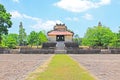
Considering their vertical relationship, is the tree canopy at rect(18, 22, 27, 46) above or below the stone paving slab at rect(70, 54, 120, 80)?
above

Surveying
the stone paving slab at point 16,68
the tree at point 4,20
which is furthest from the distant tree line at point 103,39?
the stone paving slab at point 16,68

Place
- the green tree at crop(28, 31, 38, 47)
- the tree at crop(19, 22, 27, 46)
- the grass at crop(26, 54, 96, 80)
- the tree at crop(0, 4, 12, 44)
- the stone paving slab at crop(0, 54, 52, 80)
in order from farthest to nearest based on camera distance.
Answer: the tree at crop(19, 22, 27, 46) → the green tree at crop(28, 31, 38, 47) → the tree at crop(0, 4, 12, 44) → the stone paving slab at crop(0, 54, 52, 80) → the grass at crop(26, 54, 96, 80)

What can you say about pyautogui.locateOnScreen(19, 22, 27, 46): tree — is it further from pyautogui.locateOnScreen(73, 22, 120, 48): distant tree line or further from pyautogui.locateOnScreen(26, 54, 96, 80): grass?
pyautogui.locateOnScreen(26, 54, 96, 80): grass

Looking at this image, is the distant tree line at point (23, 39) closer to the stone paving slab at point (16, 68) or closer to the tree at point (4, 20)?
the tree at point (4, 20)

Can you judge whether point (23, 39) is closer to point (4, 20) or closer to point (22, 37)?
point (22, 37)

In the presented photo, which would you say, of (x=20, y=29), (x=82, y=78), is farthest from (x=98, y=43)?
(x=82, y=78)

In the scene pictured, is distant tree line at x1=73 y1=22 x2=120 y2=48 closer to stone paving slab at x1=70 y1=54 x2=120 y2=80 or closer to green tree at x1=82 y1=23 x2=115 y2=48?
green tree at x1=82 y1=23 x2=115 y2=48

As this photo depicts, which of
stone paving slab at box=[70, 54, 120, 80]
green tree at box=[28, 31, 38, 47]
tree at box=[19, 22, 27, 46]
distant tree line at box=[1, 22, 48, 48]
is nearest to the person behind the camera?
stone paving slab at box=[70, 54, 120, 80]

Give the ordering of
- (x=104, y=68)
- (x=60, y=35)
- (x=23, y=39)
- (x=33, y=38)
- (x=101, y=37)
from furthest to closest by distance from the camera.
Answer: (x=23, y=39) < (x=33, y=38) < (x=60, y=35) < (x=101, y=37) < (x=104, y=68)

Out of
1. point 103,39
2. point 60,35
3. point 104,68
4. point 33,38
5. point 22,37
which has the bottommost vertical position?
point 104,68

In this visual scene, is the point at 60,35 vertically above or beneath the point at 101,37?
above

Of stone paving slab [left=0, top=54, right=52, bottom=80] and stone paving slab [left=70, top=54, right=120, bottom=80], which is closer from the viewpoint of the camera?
stone paving slab [left=0, top=54, right=52, bottom=80]

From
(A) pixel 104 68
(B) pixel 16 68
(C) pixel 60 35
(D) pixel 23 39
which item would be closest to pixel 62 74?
(B) pixel 16 68

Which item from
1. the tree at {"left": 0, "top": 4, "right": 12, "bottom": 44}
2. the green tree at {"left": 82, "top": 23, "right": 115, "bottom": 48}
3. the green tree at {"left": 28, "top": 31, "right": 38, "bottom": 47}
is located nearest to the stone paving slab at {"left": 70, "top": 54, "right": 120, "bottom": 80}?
the tree at {"left": 0, "top": 4, "right": 12, "bottom": 44}
